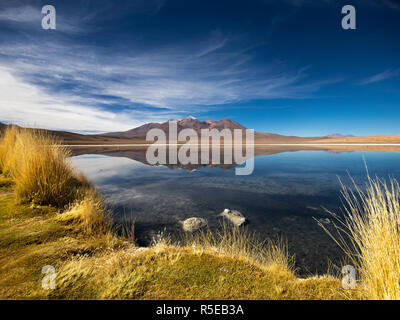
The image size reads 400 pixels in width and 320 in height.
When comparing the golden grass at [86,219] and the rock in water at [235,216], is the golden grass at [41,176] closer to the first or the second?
the golden grass at [86,219]

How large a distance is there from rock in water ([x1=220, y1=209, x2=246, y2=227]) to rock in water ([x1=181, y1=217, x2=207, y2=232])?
0.67m

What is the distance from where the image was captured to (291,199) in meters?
6.61

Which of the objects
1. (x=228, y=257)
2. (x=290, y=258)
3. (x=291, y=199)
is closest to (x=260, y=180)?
(x=291, y=199)

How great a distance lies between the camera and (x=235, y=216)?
196 inches

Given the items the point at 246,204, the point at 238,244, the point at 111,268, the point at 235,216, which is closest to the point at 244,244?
the point at 238,244

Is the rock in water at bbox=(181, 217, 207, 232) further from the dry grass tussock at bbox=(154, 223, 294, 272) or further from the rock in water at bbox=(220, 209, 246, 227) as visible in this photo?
the rock in water at bbox=(220, 209, 246, 227)

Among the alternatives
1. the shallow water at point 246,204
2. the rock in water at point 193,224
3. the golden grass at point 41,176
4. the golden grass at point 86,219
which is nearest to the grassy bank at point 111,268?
the golden grass at point 86,219

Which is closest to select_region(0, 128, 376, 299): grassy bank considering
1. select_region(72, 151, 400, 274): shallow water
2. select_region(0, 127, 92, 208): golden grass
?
select_region(0, 127, 92, 208): golden grass

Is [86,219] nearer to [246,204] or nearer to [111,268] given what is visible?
[111,268]

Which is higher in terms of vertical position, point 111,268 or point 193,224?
point 111,268

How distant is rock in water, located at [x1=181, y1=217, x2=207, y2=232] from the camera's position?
4453 mm

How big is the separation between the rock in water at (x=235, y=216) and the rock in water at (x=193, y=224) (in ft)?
2.20

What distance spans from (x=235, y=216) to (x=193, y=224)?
120 cm
